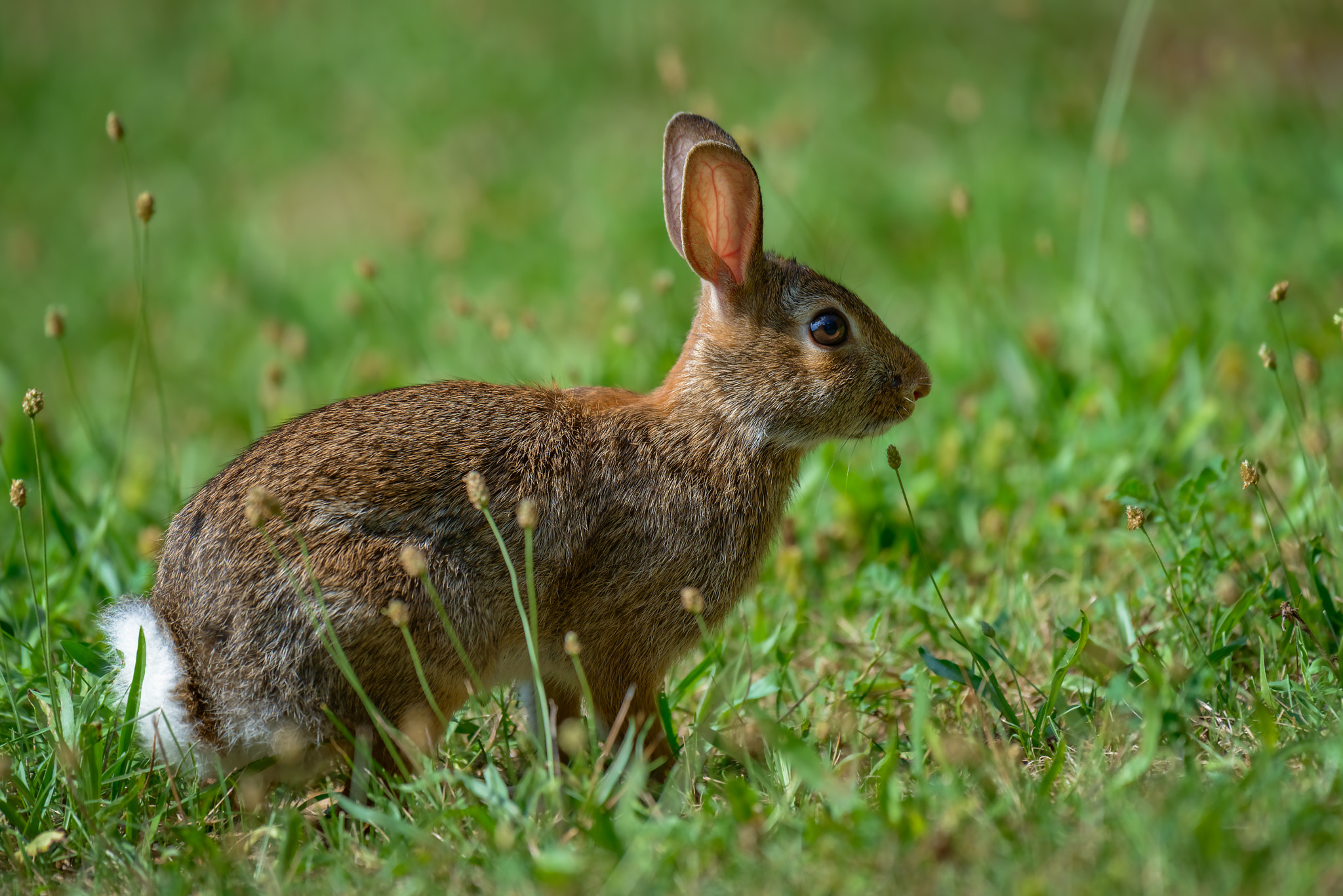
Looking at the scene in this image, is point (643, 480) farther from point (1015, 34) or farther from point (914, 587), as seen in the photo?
point (1015, 34)

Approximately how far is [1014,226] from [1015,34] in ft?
8.56

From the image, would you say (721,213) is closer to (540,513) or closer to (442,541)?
(540,513)

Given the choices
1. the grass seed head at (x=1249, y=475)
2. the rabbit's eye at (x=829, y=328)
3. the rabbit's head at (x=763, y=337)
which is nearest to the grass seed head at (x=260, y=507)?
the rabbit's head at (x=763, y=337)

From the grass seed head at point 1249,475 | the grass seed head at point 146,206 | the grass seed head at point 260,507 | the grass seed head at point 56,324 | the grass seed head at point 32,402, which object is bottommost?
the grass seed head at point 260,507

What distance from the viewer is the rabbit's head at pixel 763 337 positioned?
3680mm

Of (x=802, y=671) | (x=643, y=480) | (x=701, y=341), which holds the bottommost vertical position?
(x=802, y=671)

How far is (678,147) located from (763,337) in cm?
64

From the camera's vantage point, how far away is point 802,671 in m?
3.82

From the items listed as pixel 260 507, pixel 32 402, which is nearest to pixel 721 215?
pixel 260 507

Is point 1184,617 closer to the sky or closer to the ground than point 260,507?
closer to the ground

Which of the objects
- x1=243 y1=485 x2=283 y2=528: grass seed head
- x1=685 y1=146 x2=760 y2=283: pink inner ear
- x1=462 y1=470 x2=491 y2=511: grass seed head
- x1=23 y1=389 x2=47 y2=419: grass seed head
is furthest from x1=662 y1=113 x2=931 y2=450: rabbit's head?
x1=23 y1=389 x2=47 y2=419: grass seed head

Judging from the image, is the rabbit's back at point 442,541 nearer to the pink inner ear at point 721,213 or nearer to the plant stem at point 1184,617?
the pink inner ear at point 721,213

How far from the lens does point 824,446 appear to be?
15.5 feet

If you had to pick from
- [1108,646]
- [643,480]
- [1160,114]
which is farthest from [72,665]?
[1160,114]
